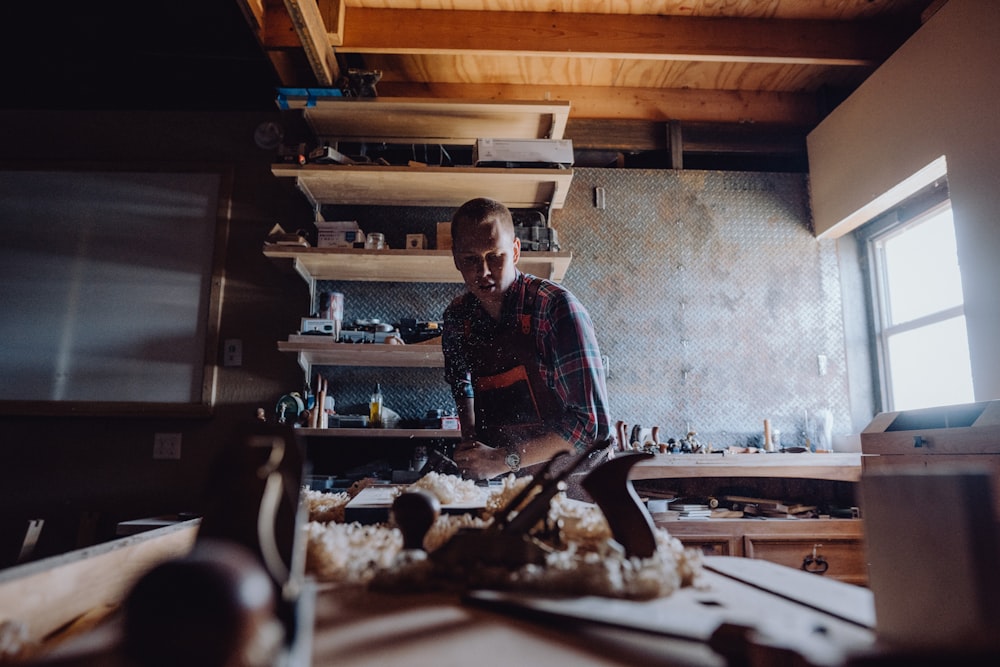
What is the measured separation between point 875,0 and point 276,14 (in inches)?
124

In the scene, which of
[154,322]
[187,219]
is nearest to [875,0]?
[187,219]

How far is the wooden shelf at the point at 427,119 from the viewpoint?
3256 mm

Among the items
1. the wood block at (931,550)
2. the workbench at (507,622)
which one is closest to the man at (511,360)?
the workbench at (507,622)

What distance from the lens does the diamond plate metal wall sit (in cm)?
356

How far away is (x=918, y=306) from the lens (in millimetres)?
3377

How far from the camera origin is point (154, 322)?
3.50 metres

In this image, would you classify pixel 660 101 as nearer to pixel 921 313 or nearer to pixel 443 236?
pixel 443 236

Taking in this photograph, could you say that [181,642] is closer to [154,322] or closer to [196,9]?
[154,322]

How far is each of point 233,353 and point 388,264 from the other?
105 centimetres

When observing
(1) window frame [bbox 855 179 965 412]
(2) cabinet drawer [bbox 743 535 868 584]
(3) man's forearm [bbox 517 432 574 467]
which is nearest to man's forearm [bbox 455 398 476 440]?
(3) man's forearm [bbox 517 432 574 467]

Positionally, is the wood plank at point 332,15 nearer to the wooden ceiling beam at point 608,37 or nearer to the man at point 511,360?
the wooden ceiling beam at point 608,37

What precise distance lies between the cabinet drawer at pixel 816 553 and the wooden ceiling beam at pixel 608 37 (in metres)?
2.49

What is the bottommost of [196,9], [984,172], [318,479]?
[318,479]

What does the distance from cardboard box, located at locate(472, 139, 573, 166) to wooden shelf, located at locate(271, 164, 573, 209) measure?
0.05 meters
